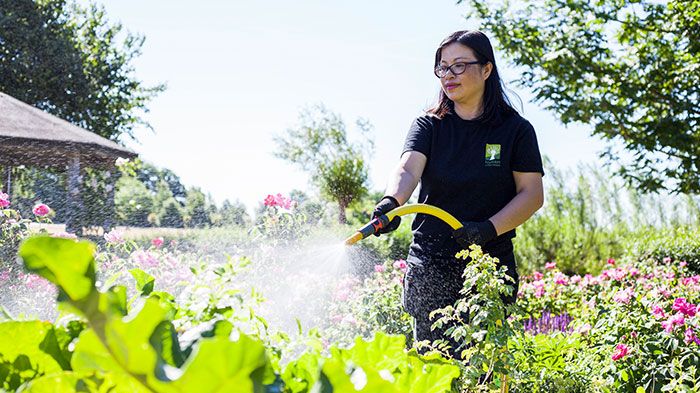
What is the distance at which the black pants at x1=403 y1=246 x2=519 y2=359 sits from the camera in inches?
96.3

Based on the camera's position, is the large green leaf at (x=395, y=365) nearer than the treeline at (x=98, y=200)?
Yes

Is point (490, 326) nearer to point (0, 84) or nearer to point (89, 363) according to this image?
point (89, 363)

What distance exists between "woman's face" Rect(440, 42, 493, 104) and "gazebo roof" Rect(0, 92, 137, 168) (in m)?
9.85

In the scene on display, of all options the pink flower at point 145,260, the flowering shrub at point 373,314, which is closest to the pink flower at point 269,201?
the flowering shrub at point 373,314

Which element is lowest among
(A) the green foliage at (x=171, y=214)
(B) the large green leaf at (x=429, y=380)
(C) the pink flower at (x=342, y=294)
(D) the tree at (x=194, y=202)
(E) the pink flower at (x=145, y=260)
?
(A) the green foliage at (x=171, y=214)

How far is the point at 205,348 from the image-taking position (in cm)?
34

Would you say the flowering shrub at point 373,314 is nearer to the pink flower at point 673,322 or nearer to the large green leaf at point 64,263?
the pink flower at point 673,322

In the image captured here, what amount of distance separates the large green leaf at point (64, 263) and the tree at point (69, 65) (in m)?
21.1

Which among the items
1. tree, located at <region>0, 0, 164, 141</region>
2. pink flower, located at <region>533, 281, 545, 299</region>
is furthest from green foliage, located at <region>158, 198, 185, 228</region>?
pink flower, located at <region>533, 281, 545, 299</region>

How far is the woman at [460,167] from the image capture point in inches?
94.4

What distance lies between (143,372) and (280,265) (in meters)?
4.89

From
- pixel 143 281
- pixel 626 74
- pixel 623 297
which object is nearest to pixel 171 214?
pixel 626 74

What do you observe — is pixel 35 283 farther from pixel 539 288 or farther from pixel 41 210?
pixel 539 288

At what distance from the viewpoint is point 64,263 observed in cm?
38
